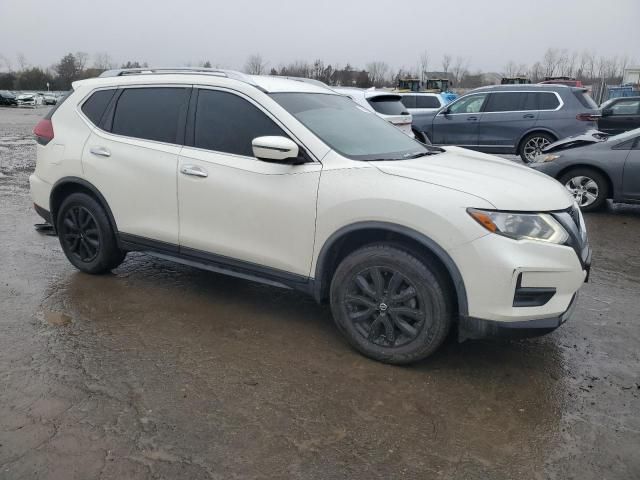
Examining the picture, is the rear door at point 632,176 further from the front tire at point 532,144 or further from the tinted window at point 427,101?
the tinted window at point 427,101

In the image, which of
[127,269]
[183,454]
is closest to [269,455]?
[183,454]

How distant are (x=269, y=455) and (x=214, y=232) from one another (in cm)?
187

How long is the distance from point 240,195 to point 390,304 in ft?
4.28

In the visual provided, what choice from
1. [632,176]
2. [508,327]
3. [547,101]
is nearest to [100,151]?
[508,327]

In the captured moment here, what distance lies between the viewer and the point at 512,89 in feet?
40.7

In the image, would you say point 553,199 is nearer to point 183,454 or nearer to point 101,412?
point 183,454

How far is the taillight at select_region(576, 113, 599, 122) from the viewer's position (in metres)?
11.5

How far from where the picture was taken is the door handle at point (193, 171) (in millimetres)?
4047

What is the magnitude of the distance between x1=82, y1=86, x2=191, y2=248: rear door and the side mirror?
900mm

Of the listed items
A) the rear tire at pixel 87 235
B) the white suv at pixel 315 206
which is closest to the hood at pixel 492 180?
the white suv at pixel 315 206

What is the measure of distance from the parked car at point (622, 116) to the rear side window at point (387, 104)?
6.62 m

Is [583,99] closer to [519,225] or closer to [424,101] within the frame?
[424,101]

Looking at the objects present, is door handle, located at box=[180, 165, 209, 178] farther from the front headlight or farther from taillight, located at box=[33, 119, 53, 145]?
the front headlight

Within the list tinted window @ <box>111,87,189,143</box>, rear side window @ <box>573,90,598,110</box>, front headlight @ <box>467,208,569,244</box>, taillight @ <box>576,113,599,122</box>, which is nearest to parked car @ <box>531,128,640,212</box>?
taillight @ <box>576,113,599,122</box>
